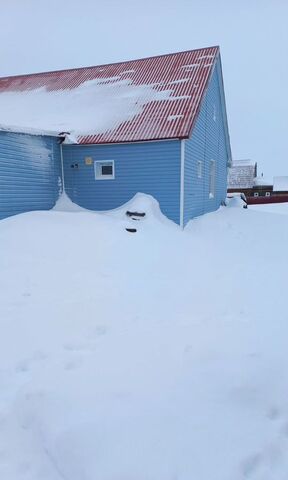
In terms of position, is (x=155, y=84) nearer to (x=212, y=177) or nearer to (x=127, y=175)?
(x=127, y=175)

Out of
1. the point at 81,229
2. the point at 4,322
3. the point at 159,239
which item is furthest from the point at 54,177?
the point at 4,322

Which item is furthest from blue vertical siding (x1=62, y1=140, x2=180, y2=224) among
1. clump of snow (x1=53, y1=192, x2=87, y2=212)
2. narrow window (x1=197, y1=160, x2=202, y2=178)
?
narrow window (x1=197, y1=160, x2=202, y2=178)

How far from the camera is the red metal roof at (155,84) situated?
1014 centimetres

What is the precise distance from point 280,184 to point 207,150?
3486 cm

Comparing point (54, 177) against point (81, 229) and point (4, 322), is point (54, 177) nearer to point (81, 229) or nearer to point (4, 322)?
point (81, 229)

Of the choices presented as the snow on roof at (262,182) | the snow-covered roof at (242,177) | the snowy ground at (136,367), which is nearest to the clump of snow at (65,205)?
the snowy ground at (136,367)

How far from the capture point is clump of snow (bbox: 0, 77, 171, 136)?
1124 centimetres

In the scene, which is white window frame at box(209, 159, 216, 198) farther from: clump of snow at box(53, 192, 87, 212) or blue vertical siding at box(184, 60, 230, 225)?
clump of snow at box(53, 192, 87, 212)

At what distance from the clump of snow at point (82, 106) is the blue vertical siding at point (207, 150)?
6.29 ft

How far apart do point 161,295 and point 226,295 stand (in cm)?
111

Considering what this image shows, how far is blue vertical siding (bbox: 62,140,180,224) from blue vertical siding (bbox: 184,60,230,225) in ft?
1.71

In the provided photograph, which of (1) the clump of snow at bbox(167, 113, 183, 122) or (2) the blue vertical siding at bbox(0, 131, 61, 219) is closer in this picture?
(2) the blue vertical siding at bbox(0, 131, 61, 219)

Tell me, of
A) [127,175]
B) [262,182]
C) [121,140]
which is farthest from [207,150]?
[262,182]

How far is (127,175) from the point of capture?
34.9ft
